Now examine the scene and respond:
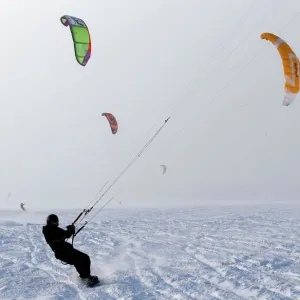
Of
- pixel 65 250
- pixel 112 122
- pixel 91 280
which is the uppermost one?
pixel 112 122

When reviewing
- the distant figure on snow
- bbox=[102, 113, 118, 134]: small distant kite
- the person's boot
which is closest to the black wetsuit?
the distant figure on snow

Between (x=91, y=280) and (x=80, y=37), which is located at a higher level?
(x=80, y=37)

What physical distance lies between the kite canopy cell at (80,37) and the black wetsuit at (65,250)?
10.7 m

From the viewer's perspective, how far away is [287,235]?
10945 millimetres

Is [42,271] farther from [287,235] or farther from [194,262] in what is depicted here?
[287,235]

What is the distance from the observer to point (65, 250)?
21.1ft

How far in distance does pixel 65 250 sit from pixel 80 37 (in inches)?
442

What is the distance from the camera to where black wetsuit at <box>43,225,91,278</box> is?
636 cm

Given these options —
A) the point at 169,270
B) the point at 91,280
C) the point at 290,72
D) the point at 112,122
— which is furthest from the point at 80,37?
the point at 91,280

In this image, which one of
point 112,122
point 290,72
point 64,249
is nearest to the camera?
point 64,249

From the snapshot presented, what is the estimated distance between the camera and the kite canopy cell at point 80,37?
15617 mm

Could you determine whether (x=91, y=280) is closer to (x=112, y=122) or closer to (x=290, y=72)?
(x=290, y=72)

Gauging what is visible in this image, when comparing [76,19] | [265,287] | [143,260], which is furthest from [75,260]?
[76,19]

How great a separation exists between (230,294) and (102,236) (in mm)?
8590
